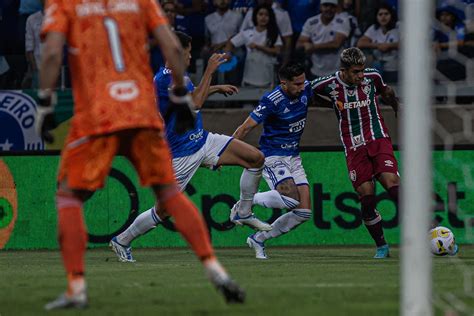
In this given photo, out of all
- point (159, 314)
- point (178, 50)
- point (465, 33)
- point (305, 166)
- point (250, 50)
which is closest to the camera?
point (159, 314)

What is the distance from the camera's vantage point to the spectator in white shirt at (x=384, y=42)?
49.2 feet

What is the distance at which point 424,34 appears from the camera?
5.23m

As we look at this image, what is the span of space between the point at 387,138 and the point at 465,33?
183 cm

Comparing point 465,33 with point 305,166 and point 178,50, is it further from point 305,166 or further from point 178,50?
point 178,50

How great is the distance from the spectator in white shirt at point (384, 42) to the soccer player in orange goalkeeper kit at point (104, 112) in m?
8.79

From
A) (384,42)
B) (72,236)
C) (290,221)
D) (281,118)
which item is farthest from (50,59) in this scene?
(384,42)

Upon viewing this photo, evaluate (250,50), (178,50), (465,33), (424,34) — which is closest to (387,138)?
(465,33)

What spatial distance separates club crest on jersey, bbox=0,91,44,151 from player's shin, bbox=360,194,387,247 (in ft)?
17.8

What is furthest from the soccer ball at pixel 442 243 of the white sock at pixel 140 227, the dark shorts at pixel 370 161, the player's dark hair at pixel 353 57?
the white sock at pixel 140 227

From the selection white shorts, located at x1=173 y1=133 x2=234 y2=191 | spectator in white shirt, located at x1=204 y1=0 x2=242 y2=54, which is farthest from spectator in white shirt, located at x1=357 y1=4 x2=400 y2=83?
white shorts, located at x1=173 y1=133 x2=234 y2=191

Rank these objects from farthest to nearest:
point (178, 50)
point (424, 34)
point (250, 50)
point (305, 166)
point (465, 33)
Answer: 1. point (250, 50)
2. point (305, 166)
3. point (465, 33)
4. point (178, 50)
5. point (424, 34)

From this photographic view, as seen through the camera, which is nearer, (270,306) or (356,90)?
(270,306)

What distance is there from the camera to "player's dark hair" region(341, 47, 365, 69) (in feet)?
37.0

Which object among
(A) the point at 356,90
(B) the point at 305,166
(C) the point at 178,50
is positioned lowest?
(B) the point at 305,166
